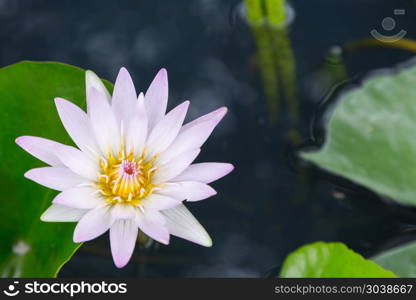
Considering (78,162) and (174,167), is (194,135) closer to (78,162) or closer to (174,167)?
(174,167)

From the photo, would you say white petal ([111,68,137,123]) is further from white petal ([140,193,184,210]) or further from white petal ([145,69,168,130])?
white petal ([140,193,184,210])

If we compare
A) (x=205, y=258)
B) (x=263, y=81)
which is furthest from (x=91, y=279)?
(x=263, y=81)

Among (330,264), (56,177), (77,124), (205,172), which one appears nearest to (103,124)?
(77,124)

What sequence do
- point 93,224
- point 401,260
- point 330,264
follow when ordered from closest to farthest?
point 93,224, point 330,264, point 401,260

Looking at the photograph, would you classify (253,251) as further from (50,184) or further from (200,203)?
(50,184)

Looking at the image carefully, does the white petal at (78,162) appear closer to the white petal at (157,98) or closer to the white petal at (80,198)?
the white petal at (80,198)

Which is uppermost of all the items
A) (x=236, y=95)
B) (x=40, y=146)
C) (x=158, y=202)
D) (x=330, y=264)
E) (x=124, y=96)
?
(x=236, y=95)
